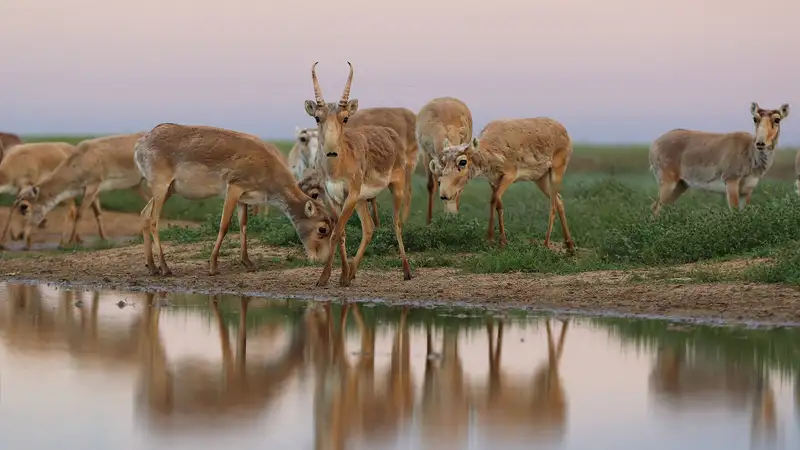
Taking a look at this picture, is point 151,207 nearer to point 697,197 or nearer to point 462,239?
point 462,239

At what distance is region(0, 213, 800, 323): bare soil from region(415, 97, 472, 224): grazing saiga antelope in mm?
3885

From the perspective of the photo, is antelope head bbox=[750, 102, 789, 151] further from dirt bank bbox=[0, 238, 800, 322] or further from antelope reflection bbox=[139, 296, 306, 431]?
antelope reflection bbox=[139, 296, 306, 431]

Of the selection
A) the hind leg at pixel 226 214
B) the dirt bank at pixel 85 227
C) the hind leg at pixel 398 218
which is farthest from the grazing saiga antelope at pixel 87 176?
the hind leg at pixel 398 218

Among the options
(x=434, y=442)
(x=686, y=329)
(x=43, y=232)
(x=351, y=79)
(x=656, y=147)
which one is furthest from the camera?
(x=43, y=232)

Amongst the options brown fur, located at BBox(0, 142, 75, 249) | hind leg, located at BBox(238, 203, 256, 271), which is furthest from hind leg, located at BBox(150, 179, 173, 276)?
brown fur, located at BBox(0, 142, 75, 249)

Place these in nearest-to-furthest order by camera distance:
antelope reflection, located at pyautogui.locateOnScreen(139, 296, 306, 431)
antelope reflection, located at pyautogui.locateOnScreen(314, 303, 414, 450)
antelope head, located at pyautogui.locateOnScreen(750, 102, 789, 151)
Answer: antelope reflection, located at pyautogui.locateOnScreen(314, 303, 414, 450) → antelope reflection, located at pyautogui.locateOnScreen(139, 296, 306, 431) → antelope head, located at pyautogui.locateOnScreen(750, 102, 789, 151)

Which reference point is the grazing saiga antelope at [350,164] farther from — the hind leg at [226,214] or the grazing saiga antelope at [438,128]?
the grazing saiga antelope at [438,128]

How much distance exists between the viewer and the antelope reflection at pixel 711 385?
9578mm

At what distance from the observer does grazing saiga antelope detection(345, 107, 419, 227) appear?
23.7 meters

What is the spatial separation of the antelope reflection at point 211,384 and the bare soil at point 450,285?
327 centimetres

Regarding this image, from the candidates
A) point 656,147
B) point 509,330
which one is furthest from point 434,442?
point 656,147

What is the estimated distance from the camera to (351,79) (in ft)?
51.8

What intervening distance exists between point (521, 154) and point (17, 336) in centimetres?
921

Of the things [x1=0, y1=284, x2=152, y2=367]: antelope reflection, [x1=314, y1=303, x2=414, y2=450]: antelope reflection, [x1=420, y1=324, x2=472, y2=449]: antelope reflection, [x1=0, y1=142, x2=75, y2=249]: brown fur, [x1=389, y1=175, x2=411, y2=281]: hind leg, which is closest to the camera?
[x1=420, y1=324, x2=472, y2=449]: antelope reflection
